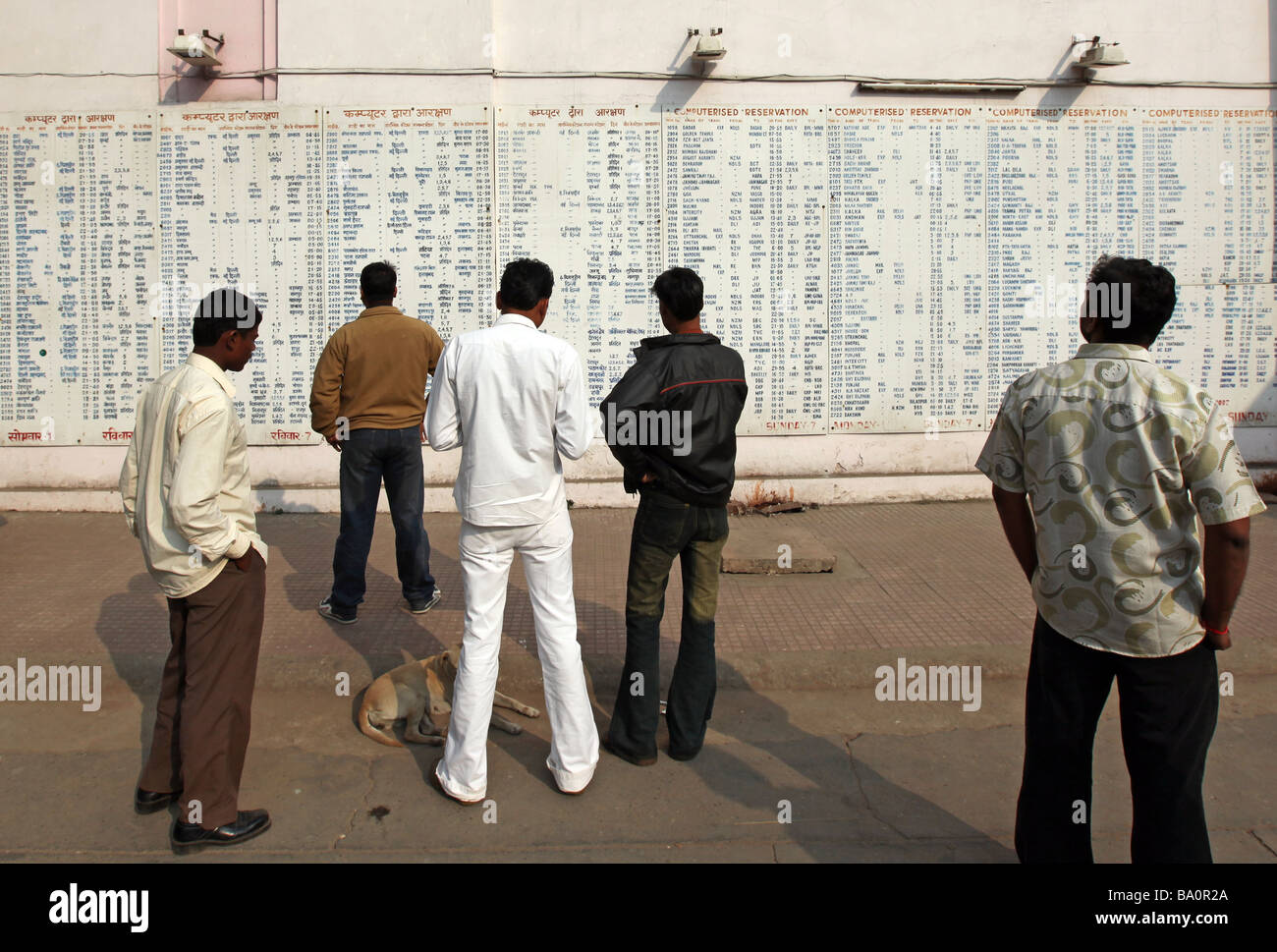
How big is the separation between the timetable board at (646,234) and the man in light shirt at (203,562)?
437 centimetres

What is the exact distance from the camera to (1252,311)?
7.76 m

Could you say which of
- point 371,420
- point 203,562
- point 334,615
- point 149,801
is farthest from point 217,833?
point 371,420

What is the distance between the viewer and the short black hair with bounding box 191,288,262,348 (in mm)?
3164

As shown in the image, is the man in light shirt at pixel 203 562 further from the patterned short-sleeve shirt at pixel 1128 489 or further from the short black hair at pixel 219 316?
the patterned short-sleeve shirt at pixel 1128 489

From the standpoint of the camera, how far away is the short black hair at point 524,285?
344 cm

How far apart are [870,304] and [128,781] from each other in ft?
20.3

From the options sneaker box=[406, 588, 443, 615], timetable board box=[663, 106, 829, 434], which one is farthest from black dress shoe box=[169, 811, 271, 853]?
timetable board box=[663, 106, 829, 434]

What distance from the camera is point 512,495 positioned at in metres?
3.35

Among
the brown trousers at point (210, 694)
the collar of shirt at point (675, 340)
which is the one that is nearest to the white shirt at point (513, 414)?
the collar of shirt at point (675, 340)

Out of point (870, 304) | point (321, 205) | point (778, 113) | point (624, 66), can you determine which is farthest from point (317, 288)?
point (870, 304)

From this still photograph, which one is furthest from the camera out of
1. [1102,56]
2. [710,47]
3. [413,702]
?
[1102,56]

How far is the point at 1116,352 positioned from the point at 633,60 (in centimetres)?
595

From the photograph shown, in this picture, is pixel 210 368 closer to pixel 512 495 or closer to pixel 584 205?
pixel 512 495
